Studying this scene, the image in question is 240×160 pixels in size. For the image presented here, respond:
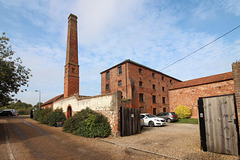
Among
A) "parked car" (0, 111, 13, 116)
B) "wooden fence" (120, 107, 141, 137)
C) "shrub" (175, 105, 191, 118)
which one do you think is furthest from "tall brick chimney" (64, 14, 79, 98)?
"parked car" (0, 111, 13, 116)

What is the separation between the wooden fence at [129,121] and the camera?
10.0 m

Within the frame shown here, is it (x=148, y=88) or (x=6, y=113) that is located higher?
(x=148, y=88)

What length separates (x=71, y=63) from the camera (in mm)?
21328

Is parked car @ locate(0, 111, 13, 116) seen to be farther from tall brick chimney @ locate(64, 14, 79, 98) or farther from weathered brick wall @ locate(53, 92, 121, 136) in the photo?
weathered brick wall @ locate(53, 92, 121, 136)

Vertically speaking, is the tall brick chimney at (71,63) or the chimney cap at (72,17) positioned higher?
the chimney cap at (72,17)

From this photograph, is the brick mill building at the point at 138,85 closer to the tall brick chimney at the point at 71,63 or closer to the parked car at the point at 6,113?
the tall brick chimney at the point at 71,63

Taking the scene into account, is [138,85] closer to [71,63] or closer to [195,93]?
[195,93]

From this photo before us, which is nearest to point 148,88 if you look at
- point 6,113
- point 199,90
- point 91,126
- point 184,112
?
point 184,112

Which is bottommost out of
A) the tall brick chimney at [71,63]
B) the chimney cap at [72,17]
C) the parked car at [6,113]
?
the parked car at [6,113]

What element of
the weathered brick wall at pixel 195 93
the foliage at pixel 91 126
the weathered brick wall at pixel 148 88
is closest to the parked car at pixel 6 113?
the weathered brick wall at pixel 148 88

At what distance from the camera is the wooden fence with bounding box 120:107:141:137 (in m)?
10.0

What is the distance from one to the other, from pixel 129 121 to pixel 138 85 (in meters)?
13.7

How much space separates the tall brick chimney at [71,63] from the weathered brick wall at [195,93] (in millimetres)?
17804

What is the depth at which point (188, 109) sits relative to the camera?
74.7 ft
